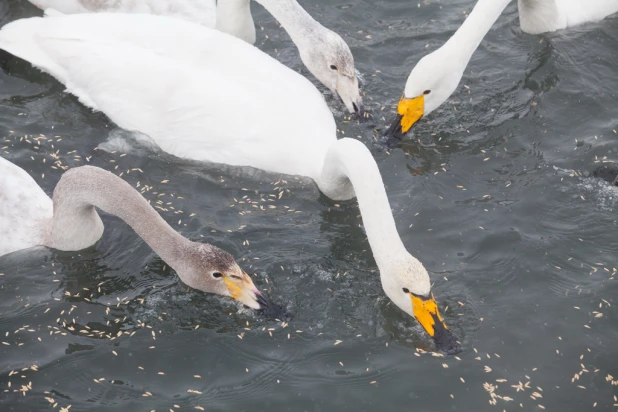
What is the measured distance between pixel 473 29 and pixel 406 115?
1365mm

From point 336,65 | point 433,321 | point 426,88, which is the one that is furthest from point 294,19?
point 433,321

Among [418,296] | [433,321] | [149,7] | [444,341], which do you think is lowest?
[444,341]

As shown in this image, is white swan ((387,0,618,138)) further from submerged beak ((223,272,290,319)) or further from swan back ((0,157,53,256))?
swan back ((0,157,53,256))

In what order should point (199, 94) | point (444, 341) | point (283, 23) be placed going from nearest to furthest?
point (444, 341) < point (199, 94) < point (283, 23)

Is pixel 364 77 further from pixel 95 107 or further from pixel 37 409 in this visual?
pixel 37 409

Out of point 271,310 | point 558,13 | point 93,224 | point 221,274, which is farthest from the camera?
point 558,13

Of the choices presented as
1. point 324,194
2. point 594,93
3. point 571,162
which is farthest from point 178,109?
point 594,93

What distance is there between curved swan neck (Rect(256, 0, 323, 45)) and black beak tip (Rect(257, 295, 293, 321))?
4017 millimetres

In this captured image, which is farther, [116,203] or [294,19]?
[294,19]

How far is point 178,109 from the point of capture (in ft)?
34.4

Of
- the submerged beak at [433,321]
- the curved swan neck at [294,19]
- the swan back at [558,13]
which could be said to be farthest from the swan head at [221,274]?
the swan back at [558,13]

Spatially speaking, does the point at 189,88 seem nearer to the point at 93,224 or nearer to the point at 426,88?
the point at 93,224

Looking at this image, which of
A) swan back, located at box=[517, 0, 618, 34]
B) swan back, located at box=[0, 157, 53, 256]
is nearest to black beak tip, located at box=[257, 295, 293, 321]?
swan back, located at box=[0, 157, 53, 256]

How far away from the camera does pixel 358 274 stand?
9.48 metres
